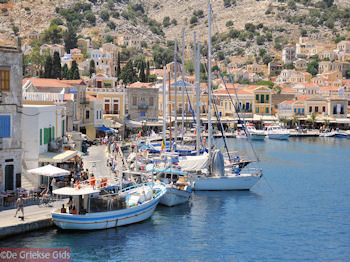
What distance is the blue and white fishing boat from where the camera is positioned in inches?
1172

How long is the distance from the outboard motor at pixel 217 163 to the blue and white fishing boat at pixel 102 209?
31.9ft

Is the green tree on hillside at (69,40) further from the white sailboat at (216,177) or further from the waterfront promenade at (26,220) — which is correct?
the waterfront promenade at (26,220)

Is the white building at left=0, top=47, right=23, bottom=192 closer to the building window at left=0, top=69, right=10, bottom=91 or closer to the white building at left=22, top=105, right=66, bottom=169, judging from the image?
the building window at left=0, top=69, right=10, bottom=91

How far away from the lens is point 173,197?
37.2 meters

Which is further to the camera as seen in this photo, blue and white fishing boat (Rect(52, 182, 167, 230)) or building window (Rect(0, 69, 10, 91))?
building window (Rect(0, 69, 10, 91))

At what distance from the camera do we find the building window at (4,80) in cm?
3198

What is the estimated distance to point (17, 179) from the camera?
3238 centimetres

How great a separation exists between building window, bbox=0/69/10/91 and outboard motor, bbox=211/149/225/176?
1616cm

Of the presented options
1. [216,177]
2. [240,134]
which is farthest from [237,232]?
[240,134]

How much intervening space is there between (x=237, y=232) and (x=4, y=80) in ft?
49.5

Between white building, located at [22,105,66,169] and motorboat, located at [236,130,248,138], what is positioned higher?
white building, located at [22,105,66,169]

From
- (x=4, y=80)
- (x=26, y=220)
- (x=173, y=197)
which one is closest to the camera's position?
(x=26, y=220)

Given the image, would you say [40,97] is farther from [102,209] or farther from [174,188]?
[102,209]

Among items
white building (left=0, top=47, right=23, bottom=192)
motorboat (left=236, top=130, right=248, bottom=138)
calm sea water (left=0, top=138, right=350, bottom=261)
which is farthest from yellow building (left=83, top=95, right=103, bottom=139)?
white building (left=0, top=47, right=23, bottom=192)
